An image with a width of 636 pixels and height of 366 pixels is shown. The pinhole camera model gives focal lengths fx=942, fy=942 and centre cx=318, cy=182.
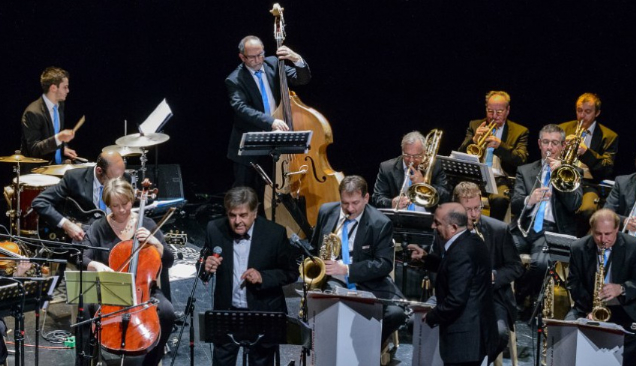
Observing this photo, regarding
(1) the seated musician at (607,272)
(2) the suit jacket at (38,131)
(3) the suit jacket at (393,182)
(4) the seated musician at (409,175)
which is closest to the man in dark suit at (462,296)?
(1) the seated musician at (607,272)

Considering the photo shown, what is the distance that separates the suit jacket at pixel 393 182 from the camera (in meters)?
7.84

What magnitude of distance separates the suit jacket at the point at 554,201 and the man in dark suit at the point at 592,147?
0.50 metres

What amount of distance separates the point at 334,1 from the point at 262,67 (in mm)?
2428

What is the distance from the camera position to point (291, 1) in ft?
35.1

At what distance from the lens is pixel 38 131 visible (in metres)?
9.08

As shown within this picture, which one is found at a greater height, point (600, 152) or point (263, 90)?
point (263, 90)

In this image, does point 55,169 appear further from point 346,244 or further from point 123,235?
point 346,244

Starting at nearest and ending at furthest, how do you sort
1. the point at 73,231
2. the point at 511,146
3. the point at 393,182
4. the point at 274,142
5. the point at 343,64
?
1. the point at 73,231
2. the point at 274,142
3. the point at 393,182
4. the point at 511,146
5. the point at 343,64

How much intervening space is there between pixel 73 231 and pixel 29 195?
1.50 meters

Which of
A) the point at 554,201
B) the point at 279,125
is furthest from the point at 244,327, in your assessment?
the point at 554,201

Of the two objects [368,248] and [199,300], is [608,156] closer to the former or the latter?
[368,248]

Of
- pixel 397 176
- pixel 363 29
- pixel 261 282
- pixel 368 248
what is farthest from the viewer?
pixel 363 29

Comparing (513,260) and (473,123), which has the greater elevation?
(473,123)

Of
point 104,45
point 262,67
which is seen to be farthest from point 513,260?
point 104,45
